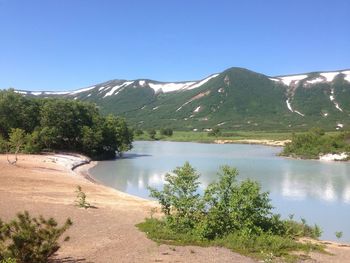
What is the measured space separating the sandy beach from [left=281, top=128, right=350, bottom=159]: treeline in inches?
2569

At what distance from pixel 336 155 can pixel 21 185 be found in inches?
2702

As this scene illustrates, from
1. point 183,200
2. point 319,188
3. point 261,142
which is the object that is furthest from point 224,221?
point 261,142

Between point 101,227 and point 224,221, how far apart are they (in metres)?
5.56

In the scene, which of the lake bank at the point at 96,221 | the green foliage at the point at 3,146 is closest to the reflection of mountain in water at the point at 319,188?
the lake bank at the point at 96,221

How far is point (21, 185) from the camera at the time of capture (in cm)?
3075

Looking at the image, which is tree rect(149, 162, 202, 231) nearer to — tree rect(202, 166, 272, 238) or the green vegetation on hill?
the green vegetation on hill

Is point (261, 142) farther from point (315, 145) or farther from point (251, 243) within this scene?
point (251, 243)

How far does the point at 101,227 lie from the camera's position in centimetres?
1958

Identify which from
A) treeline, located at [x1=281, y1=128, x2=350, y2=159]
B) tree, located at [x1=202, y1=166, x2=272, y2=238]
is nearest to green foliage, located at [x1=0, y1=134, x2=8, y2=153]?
tree, located at [x1=202, y1=166, x2=272, y2=238]

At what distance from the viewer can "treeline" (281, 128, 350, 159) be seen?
87312 millimetres

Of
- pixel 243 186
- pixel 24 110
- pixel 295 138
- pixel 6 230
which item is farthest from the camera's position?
pixel 295 138

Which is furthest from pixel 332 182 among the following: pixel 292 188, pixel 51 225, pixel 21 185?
pixel 51 225

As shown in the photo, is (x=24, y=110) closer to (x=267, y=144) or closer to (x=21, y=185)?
(x=21, y=185)

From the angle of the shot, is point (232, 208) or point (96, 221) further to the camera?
point (96, 221)
